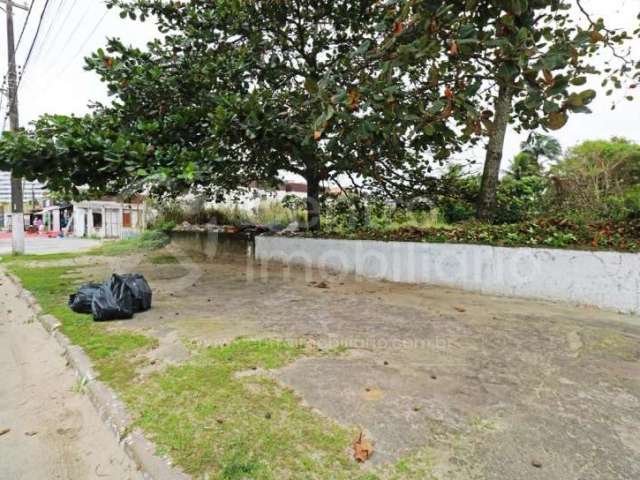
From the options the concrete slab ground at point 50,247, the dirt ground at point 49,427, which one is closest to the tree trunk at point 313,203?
the dirt ground at point 49,427

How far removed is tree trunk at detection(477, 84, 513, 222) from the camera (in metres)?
7.02

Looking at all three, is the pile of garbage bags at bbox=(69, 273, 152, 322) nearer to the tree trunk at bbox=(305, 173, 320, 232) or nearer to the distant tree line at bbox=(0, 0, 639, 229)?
the distant tree line at bbox=(0, 0, 639, 229)

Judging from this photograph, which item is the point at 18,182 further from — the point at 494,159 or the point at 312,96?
the point at 494,159

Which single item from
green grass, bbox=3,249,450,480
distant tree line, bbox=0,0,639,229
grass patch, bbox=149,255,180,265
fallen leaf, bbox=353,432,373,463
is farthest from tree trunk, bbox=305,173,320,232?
fallen leaf, bbox=353,432,373,463

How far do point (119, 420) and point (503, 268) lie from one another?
5.39m

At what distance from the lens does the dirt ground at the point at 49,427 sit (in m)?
2.18

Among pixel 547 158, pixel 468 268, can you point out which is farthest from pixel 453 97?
pixel 547 158

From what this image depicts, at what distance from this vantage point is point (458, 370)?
3125mm

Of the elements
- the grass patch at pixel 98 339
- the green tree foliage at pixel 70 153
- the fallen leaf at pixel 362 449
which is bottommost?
the fallen leaf at pixel 362 449

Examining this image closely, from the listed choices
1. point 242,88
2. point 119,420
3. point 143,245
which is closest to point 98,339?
point 119,420

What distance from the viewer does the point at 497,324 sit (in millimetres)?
4438

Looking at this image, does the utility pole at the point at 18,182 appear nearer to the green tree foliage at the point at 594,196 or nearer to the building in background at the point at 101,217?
the green tree foliage at the point at 594,196

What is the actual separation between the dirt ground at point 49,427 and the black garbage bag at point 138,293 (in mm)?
1129

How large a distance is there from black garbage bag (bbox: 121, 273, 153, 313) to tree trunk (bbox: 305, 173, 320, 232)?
4932 mm
